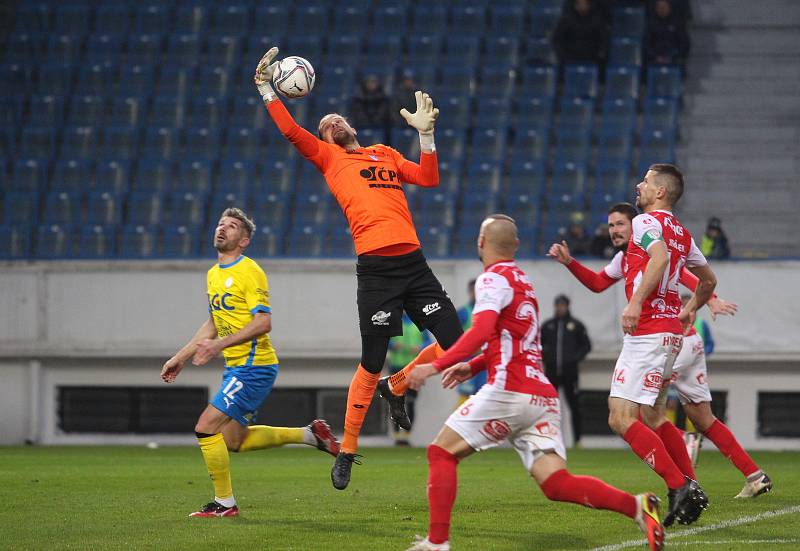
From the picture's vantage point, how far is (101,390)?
739 inches

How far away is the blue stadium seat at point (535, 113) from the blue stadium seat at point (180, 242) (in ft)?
18.3

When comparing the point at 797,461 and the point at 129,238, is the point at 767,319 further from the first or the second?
the point at 129,238

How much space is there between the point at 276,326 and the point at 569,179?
513cm

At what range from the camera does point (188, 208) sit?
19.9 meters

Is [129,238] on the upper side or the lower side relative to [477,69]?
lower

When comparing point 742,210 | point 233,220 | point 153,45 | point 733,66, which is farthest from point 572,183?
point 233,220

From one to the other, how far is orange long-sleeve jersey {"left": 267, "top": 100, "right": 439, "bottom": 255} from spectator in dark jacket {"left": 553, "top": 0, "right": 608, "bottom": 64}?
12.8m

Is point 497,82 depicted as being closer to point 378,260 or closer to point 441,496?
point 378,260

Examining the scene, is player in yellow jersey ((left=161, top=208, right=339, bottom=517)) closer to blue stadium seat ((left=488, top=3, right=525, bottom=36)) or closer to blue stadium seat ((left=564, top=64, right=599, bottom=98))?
blue stadium seat ((left=564, top=64, right=599, bottom=98))

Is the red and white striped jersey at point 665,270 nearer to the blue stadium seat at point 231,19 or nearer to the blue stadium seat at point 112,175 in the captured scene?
the blue stadium seat at point 112,175

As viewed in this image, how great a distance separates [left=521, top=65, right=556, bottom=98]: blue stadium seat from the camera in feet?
70.4

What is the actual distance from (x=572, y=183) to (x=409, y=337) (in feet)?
12.6

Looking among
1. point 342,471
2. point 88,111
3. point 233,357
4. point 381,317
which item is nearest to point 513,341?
point 381,317

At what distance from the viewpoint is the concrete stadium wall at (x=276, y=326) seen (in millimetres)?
17719
